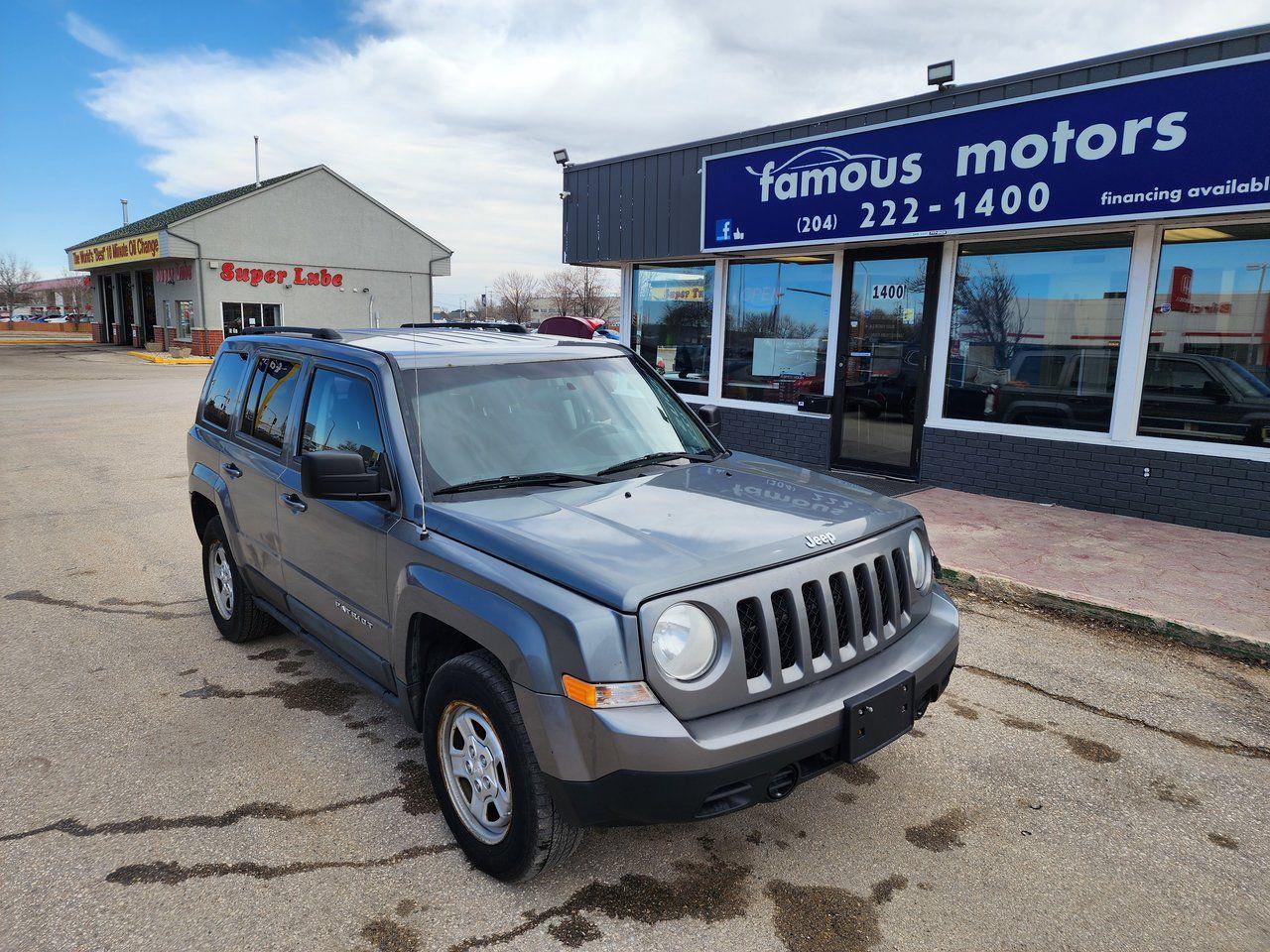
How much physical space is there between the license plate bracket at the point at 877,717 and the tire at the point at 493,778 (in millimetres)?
928

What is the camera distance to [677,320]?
1217 cm

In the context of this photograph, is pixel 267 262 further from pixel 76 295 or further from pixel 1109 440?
pixel 76 295

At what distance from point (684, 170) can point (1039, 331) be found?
5.13m

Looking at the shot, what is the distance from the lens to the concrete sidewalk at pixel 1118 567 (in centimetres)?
511

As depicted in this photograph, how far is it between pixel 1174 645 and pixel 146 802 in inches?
217

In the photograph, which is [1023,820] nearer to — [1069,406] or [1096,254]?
[1069,406]

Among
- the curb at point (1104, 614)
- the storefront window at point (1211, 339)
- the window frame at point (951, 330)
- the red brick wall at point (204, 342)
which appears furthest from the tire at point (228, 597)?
the red brick wall at point (204, 342)

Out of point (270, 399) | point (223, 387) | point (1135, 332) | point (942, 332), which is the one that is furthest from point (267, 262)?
point (1135, 332)

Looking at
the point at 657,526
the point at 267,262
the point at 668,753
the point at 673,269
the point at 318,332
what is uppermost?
the point at 267,262

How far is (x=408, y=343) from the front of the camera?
12.6 ft

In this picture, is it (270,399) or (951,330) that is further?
(951,330)

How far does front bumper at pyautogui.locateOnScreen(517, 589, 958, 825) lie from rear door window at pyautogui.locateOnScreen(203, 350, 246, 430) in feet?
10.8

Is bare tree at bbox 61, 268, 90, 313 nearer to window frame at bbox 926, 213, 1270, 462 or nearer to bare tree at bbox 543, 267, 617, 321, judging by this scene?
bare tree at bbox 543, 267, 617, 321

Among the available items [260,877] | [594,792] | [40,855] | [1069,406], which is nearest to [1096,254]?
[1069,406]
